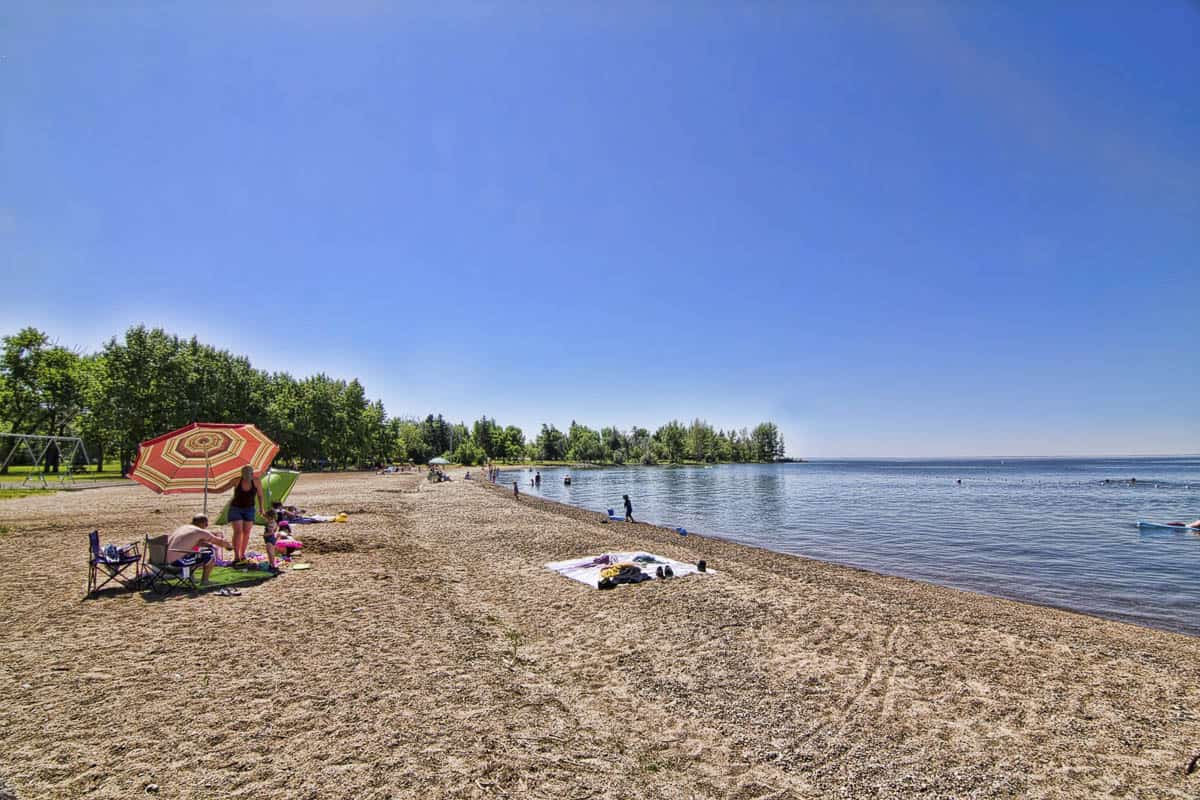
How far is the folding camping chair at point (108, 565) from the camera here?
9.69 m

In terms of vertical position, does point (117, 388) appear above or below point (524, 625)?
above

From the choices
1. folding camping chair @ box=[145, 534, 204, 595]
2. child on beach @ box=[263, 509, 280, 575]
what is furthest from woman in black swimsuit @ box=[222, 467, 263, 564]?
folding camping chair @ box=[145, 534, 204, 595]

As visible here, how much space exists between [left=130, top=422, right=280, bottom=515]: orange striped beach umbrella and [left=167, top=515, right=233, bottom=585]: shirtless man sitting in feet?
5.88

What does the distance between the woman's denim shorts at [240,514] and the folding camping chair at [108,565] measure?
1765 mm

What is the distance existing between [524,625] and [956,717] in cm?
612

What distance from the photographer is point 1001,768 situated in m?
5.19

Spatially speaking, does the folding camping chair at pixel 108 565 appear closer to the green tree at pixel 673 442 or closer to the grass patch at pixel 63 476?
the grass patch at pixel 63 476

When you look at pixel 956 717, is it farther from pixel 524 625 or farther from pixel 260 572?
pixel 260 572

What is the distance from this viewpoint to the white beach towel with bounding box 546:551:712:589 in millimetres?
12500

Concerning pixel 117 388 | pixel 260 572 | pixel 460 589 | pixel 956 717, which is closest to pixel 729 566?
pixel 460 589

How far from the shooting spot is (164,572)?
10.1m

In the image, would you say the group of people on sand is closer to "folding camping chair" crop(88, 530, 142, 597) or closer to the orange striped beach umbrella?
the orange striped beach umbrella

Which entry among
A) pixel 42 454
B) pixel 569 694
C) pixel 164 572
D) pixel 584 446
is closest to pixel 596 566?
pixel 569 694

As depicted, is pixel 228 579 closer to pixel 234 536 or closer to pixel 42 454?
pixel 234 536
